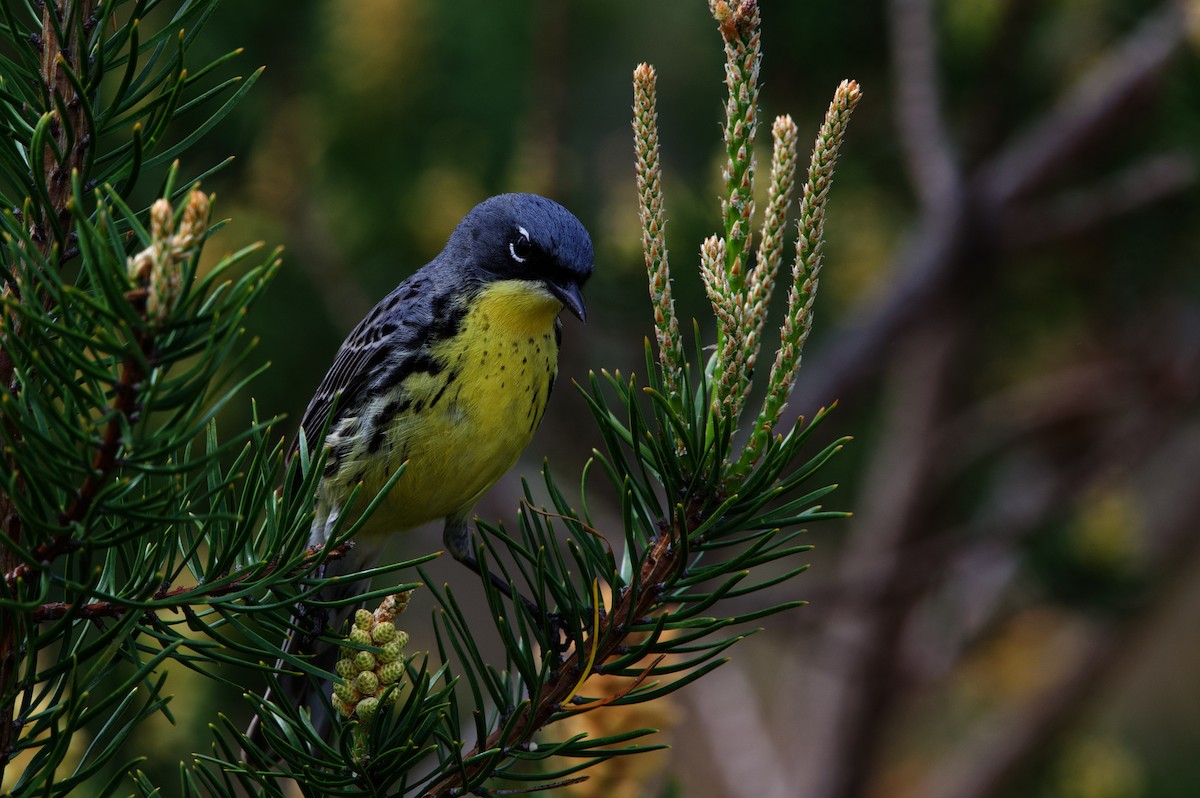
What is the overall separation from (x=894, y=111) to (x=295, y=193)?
6.83 ft

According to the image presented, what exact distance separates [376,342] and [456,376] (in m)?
0.29

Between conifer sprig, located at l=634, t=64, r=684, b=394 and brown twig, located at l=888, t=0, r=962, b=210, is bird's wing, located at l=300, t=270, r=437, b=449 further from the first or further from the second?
brown twig, located at l=888, t=0, r=962, b=210

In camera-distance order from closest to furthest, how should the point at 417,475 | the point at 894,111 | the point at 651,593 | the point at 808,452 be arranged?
the point at 651,593 → the point at 417,475 → the point at 894,111 → the point at 808,452

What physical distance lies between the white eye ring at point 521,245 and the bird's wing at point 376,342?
20cm

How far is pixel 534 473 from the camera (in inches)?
167

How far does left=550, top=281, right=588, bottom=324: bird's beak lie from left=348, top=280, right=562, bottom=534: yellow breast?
0.21 feet

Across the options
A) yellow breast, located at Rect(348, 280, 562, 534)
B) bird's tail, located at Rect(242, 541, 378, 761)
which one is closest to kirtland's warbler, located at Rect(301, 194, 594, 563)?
yellow breast, located at Rect(348, 280, 562, 534)

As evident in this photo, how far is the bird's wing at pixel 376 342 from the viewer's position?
8.46 ft

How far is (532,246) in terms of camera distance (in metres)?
2.59

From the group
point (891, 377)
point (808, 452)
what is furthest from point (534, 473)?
point (891, 377)

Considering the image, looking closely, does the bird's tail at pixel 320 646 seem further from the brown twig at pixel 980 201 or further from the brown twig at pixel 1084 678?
the brown twig at pixel 1084 678

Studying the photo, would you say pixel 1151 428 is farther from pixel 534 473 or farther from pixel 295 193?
pixel 295 193

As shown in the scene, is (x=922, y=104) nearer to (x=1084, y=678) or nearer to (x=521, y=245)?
(x=521, y=245)

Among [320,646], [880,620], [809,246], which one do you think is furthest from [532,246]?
[880,620]
